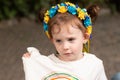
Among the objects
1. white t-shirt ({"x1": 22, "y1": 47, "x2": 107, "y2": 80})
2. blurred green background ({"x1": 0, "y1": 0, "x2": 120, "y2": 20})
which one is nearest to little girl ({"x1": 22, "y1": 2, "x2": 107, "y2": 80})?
white t-shirt ({"x1": 22, "y1": 47, "x2": 107, "y2": 80})

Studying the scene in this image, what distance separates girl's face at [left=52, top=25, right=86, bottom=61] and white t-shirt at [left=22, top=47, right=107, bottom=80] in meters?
0.10

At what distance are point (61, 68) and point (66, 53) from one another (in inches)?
7.0

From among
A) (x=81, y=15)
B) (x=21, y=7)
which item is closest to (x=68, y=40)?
(x=81, y=15)

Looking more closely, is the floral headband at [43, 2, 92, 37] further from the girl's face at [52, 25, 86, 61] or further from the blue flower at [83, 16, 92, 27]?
the girl's face at [52, 25, 86, 61]

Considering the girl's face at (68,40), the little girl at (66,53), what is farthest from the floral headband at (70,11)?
the girl's face at (68,40)

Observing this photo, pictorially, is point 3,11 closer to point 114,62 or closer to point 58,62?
point 114,62

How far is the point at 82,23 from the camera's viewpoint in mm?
3928

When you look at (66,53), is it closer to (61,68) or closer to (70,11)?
(61,68)

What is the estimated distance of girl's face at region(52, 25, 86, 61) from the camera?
3.78 metres

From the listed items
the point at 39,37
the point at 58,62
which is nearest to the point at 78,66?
the point at 58,62

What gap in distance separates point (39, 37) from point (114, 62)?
5.96ft

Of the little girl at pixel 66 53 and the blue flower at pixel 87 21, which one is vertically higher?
the blue flower at pixel 87 21

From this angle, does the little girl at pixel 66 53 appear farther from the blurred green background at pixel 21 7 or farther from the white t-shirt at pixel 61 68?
the blurred green background at pixel 21 7

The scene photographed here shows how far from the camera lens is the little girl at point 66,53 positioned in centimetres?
380
